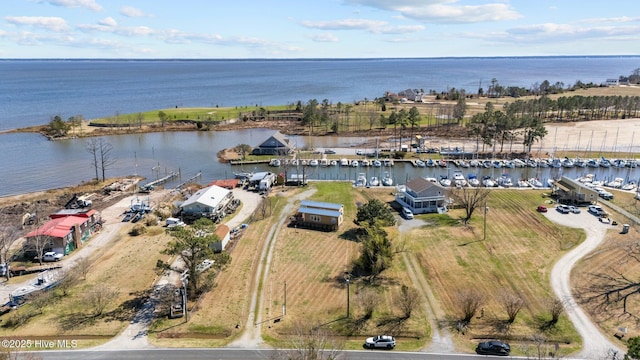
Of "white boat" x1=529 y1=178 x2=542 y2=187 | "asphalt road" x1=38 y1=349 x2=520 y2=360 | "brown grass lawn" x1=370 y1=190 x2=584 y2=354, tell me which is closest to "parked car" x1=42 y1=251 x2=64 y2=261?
"asphalt road" x1=38 y1=349 x2=520 y2=360

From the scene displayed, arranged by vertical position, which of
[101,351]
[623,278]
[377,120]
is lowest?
[101,351]

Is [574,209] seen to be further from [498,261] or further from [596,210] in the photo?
[498,261]

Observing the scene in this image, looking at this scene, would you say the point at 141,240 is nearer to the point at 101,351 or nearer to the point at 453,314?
the point at 101,351

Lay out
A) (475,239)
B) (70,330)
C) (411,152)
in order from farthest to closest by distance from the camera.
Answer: (411,152) → (475,239) → (70,330)

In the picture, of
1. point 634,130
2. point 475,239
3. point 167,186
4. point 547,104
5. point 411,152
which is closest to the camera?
point 475,239

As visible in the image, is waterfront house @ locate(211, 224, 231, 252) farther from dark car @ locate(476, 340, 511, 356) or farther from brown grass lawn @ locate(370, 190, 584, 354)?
dark car @ locate(476, 340, 511, 356)

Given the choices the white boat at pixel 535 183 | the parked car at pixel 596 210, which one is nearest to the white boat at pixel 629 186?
the white boat at pixel 535 183

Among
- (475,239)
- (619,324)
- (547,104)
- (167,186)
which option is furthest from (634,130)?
(167,186)
